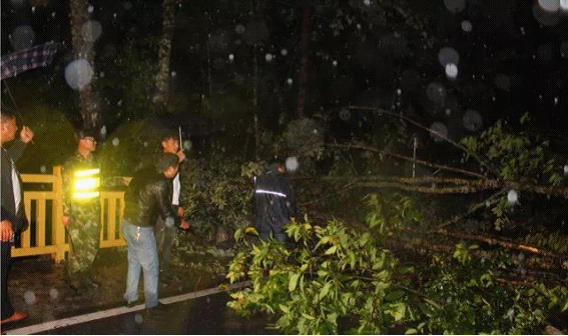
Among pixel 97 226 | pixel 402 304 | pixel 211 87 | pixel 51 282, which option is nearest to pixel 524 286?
pixel 402 304

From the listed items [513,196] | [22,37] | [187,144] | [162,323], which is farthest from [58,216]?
[187,144]

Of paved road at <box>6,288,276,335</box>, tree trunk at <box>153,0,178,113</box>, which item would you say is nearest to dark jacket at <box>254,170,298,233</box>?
paved road at <box>6,288,276,335</box>

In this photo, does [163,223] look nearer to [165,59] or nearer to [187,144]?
[165,59]

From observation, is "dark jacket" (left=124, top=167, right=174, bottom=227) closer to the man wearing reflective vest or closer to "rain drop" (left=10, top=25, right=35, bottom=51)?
the man wearing reflective vest

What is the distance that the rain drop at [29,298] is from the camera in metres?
5.62

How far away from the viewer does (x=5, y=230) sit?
4.58 metres

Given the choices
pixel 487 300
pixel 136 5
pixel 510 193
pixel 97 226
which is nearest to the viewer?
pixel 487 300

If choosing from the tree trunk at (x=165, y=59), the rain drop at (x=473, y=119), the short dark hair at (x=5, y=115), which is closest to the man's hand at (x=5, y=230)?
the short dark hair at (x=5, y=115)

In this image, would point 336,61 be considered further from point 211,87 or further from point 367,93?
point 211,87

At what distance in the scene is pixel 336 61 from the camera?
2045 cm

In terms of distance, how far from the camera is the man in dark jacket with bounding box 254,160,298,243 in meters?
6.81

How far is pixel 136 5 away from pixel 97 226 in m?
9.80

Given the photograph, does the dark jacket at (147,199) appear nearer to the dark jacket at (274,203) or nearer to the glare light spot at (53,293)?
the glare light spot at (53,293)

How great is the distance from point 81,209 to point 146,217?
1209 mm
